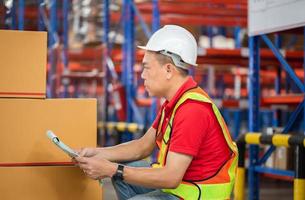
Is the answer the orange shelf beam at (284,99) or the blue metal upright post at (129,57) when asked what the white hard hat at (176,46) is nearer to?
the orange shelf beam at (284,99)

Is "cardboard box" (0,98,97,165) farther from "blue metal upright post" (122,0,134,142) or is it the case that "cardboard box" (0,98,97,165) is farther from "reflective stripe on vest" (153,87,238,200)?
"blue metal upright post" (122,0,134,142)

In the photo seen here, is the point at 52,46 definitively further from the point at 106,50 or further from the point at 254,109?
the point at 254,109

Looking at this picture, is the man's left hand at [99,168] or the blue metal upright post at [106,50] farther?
the blue metal upright post at [106,50]

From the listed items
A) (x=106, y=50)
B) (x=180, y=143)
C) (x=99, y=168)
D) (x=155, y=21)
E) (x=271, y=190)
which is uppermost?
(x=155, y=21)

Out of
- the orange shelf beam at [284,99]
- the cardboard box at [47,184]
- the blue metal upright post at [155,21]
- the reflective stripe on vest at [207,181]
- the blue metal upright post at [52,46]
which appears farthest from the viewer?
the blue metal upright post at [52,46]

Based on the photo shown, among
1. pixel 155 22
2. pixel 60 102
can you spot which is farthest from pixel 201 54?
pixel 60 102

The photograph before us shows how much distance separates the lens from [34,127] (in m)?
3.57

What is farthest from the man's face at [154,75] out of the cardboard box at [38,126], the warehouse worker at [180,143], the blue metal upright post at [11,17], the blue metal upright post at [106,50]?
the blue metal upright post at [106,50]

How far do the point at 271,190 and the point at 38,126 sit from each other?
4794 millimetres

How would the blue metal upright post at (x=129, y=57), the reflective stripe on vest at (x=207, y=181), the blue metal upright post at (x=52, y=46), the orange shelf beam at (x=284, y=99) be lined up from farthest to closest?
1. the blue metal upright post at (x=52, y=46)
2. the blue metal upright post at (x=129, y=57)
3. the orange shelf beam at (x=284, y=99)
4. the reflective stripe on vest at (x=207, y=181)

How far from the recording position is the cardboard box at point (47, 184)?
3.54m

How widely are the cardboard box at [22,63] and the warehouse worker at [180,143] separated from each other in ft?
1.48

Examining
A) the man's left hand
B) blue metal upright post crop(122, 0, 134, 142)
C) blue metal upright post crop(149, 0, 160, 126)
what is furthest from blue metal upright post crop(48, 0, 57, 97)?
the man's left hand

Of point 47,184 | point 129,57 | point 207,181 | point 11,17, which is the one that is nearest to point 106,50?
point 129,57
